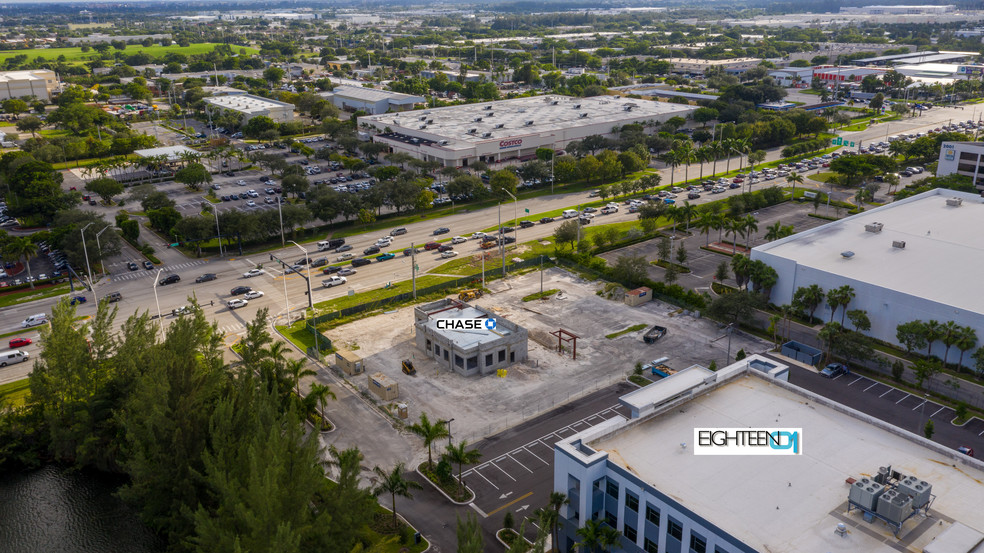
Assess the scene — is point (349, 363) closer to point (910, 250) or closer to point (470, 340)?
point (470, 340)

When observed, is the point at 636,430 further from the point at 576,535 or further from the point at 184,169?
the point at 184,169

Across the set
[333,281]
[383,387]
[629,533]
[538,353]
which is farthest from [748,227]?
[629,533]

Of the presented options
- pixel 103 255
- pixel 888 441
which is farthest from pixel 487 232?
pixel 888 441

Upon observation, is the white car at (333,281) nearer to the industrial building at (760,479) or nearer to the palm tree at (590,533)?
the industrial building at (760,479)

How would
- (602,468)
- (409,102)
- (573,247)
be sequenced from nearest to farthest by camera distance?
(602,468) → (573,247) → (409,102)

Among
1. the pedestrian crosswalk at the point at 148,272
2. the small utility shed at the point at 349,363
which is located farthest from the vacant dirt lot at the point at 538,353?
the pedestrian crosswalk at the point at 148,272

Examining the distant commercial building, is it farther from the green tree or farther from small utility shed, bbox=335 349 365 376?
the green tree

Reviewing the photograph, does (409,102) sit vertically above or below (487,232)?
above
